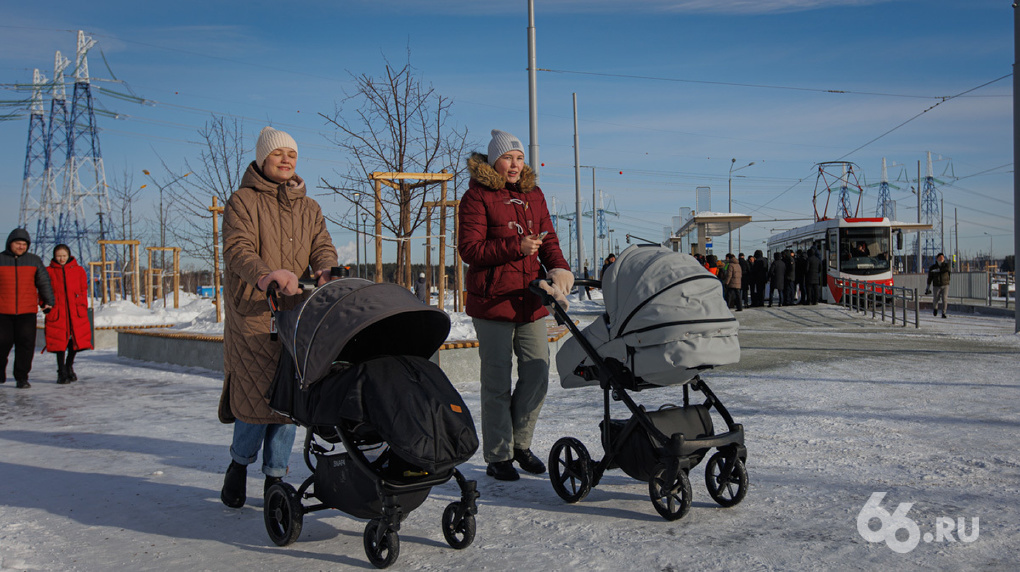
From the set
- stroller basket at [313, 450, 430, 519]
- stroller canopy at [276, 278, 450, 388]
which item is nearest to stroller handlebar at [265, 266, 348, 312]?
stroller canopy at [276, 278, 450, 388]

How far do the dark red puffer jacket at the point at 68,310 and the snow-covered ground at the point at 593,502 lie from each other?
2.71 meters

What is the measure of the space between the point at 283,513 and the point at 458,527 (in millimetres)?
842

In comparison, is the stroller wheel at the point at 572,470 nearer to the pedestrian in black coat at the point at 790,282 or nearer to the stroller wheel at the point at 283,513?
the stroller wheel at the point at 283,513

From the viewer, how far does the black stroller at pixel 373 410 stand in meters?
3.00

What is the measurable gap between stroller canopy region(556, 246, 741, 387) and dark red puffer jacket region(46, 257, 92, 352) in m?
8.73

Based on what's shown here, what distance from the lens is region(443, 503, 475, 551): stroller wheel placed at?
3320 mm

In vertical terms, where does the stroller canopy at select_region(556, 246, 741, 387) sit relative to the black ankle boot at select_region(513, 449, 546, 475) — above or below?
above

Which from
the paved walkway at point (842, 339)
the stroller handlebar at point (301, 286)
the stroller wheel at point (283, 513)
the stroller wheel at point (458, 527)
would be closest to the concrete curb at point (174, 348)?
the paved walkway at point (842, 339)

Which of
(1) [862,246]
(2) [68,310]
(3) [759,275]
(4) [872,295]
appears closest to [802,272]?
(3) [759,275]

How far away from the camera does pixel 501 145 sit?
468 centimetres

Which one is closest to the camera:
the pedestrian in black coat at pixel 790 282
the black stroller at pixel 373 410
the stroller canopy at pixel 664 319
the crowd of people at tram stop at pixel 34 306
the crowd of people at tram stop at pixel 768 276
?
the black stroller at pixel 373 410

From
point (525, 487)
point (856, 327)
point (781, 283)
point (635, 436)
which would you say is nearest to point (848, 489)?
point (635, 436)

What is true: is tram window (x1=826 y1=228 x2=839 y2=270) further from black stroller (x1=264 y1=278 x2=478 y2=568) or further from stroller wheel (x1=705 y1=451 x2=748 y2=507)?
black stroller (x1=264 y1=278 x2=478 y2=568)

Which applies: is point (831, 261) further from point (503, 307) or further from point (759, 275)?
point (503, 307)
